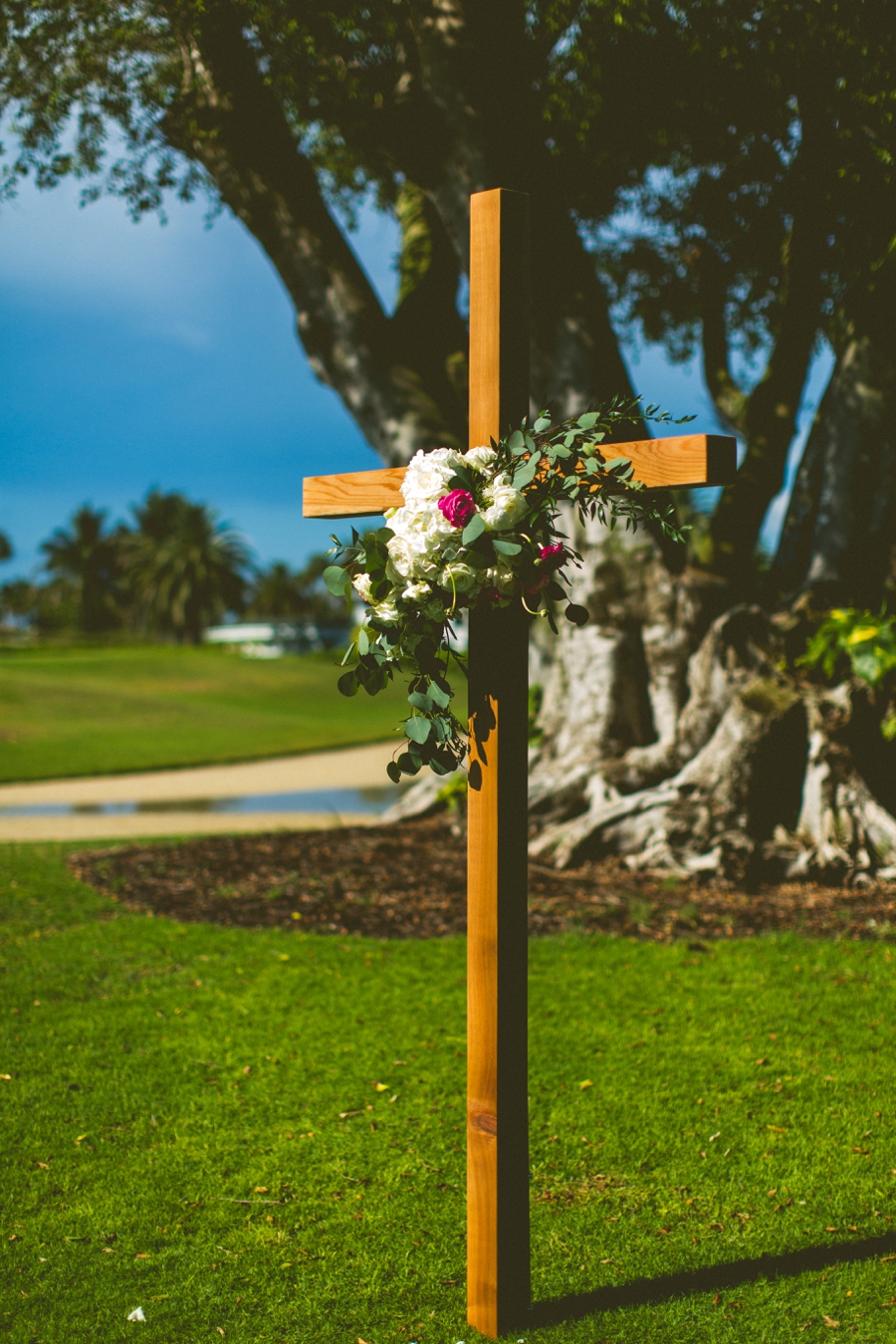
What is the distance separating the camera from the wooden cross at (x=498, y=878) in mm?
2674

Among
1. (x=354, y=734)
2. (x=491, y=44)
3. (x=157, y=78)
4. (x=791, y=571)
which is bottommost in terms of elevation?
(x=354, y=734)

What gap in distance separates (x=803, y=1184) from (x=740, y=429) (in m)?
6.90

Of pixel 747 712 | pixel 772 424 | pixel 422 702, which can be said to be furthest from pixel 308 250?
pixel 422 702

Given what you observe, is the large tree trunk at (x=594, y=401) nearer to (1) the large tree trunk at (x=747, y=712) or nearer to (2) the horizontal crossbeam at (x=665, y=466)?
(1) the large tree trunk at (x=747, y=712)

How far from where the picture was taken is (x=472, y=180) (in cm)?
743

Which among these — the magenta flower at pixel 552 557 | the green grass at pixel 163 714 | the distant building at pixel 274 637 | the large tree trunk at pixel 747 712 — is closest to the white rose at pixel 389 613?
the magenta flower at pixel 552 557

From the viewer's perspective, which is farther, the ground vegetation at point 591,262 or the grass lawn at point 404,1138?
the ground vegetation at point 591,262

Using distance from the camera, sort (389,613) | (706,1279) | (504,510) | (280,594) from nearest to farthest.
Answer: (504,510) → (389,613) → (706,1279) → (280,594)

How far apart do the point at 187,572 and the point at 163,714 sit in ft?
156

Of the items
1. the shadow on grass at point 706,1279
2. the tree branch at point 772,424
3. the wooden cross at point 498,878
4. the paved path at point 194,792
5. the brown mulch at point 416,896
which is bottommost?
the paved path at point 194,792

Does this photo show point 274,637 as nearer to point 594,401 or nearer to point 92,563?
point 92,563

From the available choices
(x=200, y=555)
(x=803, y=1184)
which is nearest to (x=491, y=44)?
(x=803, y=1184)

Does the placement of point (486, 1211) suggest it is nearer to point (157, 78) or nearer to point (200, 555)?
point (157, 78)

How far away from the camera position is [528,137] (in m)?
7.54
